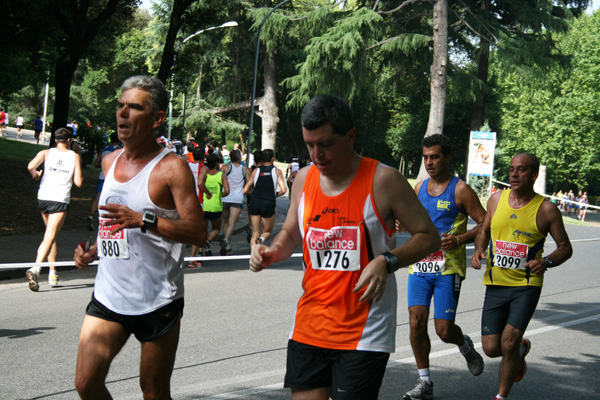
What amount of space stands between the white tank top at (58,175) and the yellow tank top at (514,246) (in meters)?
5.83

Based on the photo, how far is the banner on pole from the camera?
34.4m

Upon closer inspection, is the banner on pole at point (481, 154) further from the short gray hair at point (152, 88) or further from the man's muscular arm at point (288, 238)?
the short gray hair at point (152, 88)

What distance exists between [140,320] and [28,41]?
2072cm

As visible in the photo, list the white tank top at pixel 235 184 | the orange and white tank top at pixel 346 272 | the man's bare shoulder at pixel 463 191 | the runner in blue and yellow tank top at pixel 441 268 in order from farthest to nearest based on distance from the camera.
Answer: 1. the white tank top at pixel 235 184
2. the man's bare shoulder at pixel 463 191
3. the runner in blue and yellow tank top at pixel 441 268
4. the orange and white tank top at pixel 346 272

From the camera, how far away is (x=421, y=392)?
5.25 meters

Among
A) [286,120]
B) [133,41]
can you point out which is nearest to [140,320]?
[286,120]

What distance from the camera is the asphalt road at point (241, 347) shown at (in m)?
5.44

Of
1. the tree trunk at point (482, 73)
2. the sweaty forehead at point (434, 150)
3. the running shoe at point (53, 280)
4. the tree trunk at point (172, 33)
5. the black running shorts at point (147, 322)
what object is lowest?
the running shoe at point (53, 280)

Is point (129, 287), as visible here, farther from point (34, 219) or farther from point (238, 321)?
point (34, 219)

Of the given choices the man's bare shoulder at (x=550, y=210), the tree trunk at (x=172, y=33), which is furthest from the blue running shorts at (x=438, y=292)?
the tree trunk at (x=172, y=33)

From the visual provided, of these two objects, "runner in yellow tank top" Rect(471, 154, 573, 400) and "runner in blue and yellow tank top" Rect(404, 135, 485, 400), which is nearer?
"runner in yellow tank top" Rect(471, 154, 573, 400)

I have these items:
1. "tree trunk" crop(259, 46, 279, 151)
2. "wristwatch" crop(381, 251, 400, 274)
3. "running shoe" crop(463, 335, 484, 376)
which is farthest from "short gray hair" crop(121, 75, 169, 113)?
"tree trunk" crop(259, 46, 279, 151)

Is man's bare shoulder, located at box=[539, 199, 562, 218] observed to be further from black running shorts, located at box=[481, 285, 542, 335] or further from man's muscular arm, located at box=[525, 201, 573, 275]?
black running shorts, located at box=[481, 285, 542, 335]

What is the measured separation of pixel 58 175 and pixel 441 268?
585 centimetres
